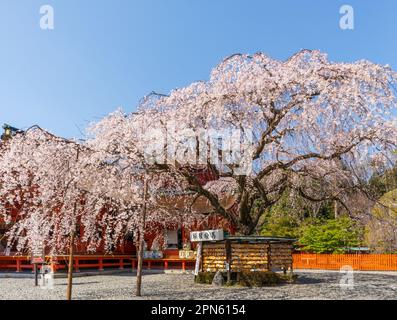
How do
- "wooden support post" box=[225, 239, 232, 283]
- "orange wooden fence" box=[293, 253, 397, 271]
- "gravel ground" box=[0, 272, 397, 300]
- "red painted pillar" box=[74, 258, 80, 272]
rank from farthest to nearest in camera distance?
"orange wooden fence" box=[293, 253, 397, 271] → "red painted pillar" box=[74, 258, 80, 272] → "wooden support post" box=[225, 239, 232, 283] → "gravel ground" box=[0, 272, 397, 300]

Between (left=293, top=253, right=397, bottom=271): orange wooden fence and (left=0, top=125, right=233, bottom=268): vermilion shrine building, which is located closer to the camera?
(left=0, top=125, right=233, bottom=268): vermilion shrine building

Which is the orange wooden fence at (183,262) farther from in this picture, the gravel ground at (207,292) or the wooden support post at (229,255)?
the wooden support post at (229,255)

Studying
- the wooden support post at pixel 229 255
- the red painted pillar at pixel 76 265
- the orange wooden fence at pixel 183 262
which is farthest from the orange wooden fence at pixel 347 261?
the red painted pillar at pixel 76 265

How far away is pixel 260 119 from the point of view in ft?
46.2

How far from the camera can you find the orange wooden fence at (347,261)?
24375mm

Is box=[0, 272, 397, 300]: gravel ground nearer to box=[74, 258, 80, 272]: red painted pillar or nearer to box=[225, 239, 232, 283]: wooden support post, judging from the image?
box=[225, 239, 232, 283]: wooden support post

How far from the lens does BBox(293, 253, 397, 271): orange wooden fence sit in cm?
2438

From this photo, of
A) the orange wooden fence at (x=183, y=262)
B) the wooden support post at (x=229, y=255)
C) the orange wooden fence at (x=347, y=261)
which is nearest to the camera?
the wooden support post at (x=229, y=255)

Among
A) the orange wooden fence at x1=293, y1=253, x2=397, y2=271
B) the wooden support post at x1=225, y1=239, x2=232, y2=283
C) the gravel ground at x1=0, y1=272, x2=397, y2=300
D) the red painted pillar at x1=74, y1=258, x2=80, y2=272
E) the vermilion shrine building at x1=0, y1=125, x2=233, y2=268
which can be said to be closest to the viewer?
the gravel ground at x1=0, y1=272, x2=397, y2=300

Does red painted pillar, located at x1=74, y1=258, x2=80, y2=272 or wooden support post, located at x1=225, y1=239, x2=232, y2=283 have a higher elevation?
wooden support post, located at x1=225, y1=239, x2=232, y2=283

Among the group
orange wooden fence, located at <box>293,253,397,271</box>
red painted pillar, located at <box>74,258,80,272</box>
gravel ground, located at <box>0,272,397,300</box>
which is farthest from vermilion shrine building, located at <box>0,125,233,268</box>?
orange wooden fence, located at <box>293,253,397,271</box>

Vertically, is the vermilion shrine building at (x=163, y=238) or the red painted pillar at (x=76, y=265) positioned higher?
the vermilion shrine building at (x=163, y=238)

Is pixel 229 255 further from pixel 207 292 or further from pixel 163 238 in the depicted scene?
pixel 163 238
